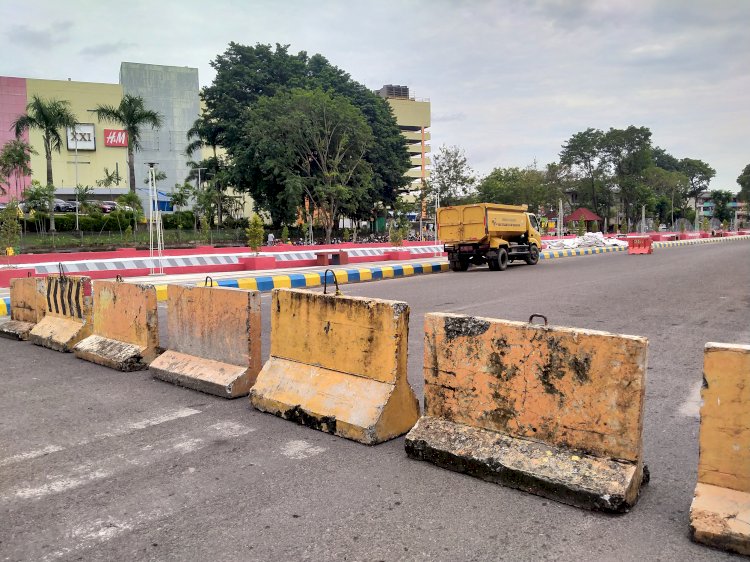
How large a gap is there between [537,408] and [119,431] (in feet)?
9.97

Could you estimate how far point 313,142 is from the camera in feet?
113

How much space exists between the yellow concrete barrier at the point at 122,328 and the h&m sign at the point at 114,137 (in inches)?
2743

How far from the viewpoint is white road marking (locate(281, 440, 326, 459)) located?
12.6 feet

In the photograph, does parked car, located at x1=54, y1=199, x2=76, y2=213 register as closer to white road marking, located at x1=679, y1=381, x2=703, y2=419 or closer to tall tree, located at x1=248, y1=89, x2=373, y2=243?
tall tree, located at x1=248, y1=89, x2=373, y2=243

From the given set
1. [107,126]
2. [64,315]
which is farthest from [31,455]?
[107,126]

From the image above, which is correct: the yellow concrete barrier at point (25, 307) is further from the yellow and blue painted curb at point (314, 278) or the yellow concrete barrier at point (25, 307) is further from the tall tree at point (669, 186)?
the tall tree at point (669, 186)

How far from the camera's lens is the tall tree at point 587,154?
228ft

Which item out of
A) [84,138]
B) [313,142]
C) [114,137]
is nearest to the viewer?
[313,142]

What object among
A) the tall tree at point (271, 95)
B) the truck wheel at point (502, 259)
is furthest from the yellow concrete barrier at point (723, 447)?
the tall tree at point (271, 95)

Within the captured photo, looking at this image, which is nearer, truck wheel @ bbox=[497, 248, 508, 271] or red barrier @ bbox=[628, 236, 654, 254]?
truck wheel @ bbox=[497, 248, 508, 271]

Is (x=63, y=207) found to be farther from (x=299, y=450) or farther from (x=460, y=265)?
(x=299, y=450)

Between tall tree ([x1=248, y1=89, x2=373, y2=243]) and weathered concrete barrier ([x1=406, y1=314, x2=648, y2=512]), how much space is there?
30.6 m

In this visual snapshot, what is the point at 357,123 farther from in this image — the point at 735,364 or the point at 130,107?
the point at 735,364

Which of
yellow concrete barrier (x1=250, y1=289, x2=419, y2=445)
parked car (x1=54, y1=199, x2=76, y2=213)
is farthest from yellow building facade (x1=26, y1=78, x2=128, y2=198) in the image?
yellow concrete barrier (x1=250, y1=289, x2=419, y2=445)
